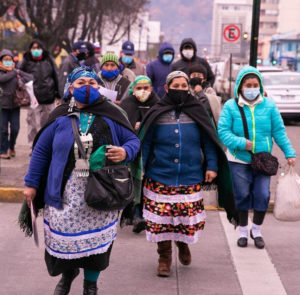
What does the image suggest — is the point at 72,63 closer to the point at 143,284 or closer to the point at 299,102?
the point at 143,284

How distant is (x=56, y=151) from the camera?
15.3ft

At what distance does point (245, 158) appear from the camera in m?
6.57

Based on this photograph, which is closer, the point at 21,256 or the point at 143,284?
the point at 143,284

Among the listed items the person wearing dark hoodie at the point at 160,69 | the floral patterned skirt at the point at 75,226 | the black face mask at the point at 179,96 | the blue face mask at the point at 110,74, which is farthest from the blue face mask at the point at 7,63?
the floral patterned skirt at the point at 75,226

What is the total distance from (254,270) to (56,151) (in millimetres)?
2333

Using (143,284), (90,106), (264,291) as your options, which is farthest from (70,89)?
(264,291)

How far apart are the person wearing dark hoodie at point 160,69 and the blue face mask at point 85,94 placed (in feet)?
20.4

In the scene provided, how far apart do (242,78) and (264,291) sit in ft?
6.66

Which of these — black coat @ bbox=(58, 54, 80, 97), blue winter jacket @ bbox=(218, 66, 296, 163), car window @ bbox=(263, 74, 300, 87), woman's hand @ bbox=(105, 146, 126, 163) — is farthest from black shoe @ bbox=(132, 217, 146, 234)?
car window @ bbox=(263, 74, 300, 87)

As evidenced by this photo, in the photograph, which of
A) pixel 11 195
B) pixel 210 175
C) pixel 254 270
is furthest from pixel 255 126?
pixel 11 195

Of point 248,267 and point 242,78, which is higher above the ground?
point 242,78

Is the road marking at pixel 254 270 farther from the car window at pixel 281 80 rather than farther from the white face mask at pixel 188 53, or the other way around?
the car window at pixel 281 80

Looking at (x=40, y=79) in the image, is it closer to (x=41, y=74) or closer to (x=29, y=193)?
(x=41, y=74)

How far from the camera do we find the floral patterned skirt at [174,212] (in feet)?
19.0
